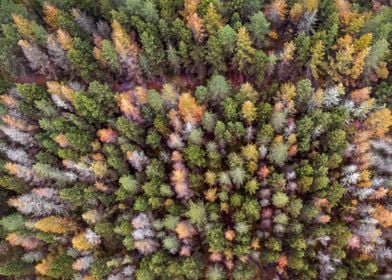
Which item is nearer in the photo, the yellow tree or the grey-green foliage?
the yellow tree

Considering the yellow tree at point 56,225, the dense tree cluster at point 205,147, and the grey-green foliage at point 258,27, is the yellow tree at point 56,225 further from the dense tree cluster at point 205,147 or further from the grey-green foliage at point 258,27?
the grey-green foliage at point 258,27

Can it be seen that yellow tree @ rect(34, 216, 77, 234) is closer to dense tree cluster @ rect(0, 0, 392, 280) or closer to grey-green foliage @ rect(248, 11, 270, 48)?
dense tree cluster @ rect(0, 0, 392, 280)

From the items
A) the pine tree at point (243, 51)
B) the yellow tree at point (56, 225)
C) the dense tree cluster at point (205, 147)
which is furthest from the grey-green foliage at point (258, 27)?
the yellow tree at point (56, 225)

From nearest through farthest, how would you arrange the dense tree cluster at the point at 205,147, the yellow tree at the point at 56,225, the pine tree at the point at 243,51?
the dense tree cluster at the point at 205,147 → the yellow tree at the point at 56,225 → the pine tree at the point at 243,51

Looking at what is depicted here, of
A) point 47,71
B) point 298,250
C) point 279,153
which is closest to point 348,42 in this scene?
point 279,153

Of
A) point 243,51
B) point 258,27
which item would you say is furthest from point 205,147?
point 258,27

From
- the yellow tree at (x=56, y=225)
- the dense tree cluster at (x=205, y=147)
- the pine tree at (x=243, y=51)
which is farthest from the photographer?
the pine tree at (x=243, y=51)

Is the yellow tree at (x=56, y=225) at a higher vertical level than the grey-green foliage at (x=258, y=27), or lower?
lower

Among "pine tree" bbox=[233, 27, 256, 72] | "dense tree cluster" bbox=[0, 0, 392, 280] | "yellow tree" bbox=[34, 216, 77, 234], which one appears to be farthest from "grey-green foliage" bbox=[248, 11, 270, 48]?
"yellow tree" bbox=[34, 216, 77, 234]

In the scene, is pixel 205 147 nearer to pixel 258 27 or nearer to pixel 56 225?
pixel 258 27
